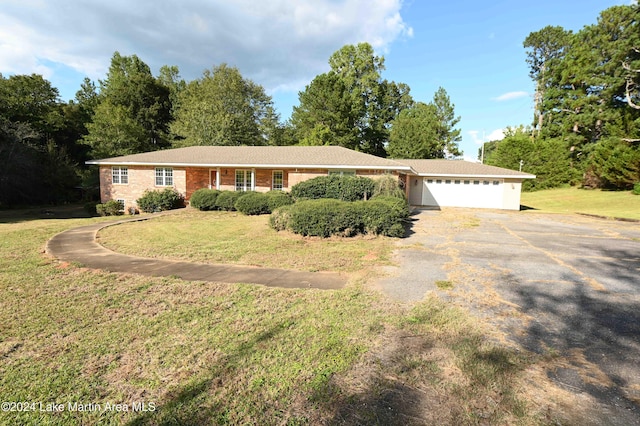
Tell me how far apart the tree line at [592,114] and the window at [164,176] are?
111 ft

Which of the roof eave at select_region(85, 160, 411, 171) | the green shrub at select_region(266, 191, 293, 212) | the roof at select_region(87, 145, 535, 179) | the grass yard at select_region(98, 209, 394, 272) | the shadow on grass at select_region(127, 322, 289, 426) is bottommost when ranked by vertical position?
the shadow on grass at select_region(127, 322, 289, 426)

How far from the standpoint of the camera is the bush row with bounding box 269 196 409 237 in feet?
33.3

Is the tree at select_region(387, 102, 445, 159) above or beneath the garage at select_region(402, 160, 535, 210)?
above

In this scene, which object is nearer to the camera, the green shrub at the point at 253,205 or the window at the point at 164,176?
the green shrub at the point at 253,205

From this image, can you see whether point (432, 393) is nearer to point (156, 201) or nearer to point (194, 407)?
point (194, 407)

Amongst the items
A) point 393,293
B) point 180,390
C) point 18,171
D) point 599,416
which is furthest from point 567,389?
point 18,171

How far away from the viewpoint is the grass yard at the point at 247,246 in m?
7.24

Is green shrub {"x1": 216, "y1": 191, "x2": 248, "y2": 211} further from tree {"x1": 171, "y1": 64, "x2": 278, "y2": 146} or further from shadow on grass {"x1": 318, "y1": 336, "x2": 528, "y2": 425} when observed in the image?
tree {"x1": 171, "y1": 64, "x2": 278, "y2": 146}

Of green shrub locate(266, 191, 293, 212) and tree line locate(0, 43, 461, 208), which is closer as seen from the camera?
green shrub locate(266, 191, 293, 212)

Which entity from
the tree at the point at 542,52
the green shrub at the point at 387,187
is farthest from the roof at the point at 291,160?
the tree at the point at 542,52

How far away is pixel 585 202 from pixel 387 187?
19.3m

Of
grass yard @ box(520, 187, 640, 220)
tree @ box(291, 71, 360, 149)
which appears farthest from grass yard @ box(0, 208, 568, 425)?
tree @ box(291, 71, 360, 149)

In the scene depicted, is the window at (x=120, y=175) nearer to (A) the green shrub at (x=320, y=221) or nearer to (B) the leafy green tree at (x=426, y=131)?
(A) the green shrub at (x=320, y=221)

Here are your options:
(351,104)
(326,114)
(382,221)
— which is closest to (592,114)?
(351,104)
